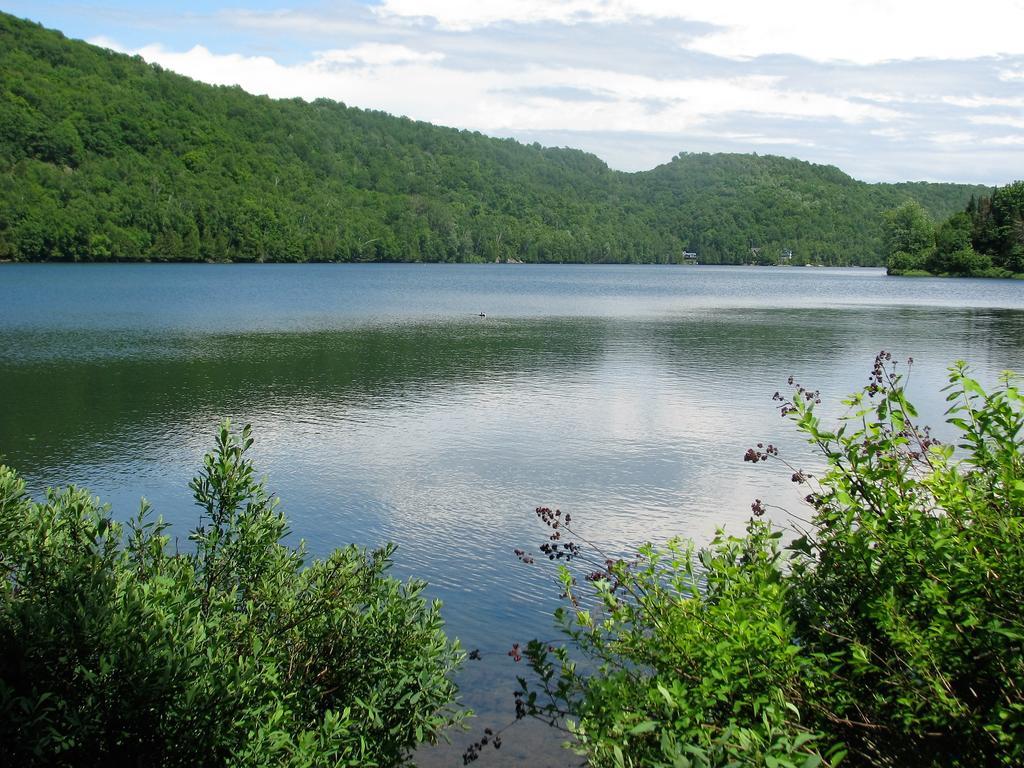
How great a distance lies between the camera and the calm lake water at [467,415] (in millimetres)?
14734

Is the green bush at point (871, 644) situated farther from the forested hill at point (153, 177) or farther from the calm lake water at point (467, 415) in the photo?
the forested hill at point (153, 177)

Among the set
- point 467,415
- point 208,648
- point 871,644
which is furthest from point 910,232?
point 208,648

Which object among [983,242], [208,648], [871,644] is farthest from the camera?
[983,242]

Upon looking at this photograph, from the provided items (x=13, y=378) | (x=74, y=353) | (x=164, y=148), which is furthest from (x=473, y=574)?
(x=164, y=148)

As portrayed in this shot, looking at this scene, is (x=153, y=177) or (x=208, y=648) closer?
(x=208, y=648)

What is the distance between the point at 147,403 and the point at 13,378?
732 cm

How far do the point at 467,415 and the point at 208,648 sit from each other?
18.9 m

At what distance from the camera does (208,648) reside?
19.7 feet

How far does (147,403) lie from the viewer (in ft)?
84.6

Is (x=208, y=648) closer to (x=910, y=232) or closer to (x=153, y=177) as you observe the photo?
(x=910, y=232)

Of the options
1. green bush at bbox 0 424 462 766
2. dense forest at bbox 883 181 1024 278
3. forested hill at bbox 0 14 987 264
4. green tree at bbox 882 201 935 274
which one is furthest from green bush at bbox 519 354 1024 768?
green tree at bbox 882 201 935 274

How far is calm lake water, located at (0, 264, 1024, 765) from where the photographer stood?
1473 centimetres

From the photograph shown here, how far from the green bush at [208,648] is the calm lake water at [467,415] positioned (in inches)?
81.8

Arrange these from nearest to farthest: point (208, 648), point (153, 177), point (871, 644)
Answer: point (871, 644) → point (208, 648) → point (153, 177)
